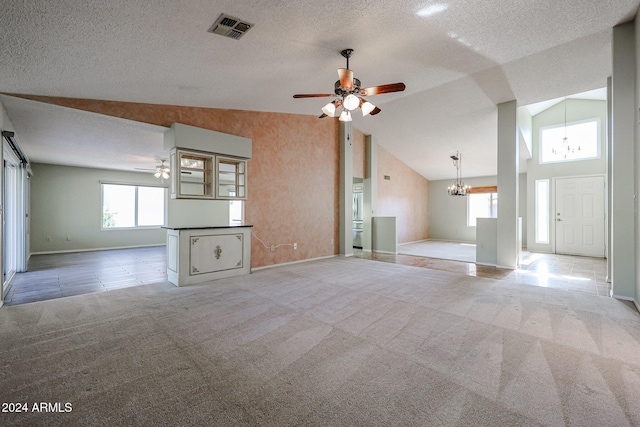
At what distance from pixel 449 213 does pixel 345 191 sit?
6281 millimetres

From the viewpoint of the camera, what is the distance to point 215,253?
15.4ft

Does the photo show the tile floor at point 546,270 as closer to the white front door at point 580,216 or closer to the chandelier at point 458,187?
the white front door at point 580,216

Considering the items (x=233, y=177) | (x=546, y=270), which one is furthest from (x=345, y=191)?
(x=546, y=270)

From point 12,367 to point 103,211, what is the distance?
315 inches

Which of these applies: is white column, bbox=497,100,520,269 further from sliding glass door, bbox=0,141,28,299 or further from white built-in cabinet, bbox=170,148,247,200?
sliding glass door, bbox=0,141,28,299

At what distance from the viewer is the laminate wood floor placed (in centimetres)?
410

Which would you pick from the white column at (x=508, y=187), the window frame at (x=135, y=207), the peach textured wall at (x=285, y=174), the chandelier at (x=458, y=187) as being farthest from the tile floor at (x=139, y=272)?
the chandelier at (x=458, y=187)

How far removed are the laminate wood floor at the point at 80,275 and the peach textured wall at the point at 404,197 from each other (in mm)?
6517

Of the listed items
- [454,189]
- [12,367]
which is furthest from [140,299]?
[454,189]

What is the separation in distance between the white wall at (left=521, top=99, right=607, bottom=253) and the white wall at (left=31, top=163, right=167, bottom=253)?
12268 millimetres

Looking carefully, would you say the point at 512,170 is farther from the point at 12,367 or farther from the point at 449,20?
the point at 12,367

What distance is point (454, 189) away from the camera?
949 centimetres

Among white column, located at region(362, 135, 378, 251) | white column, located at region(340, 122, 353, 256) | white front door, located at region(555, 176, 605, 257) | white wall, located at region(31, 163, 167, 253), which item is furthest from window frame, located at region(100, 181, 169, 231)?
white front door, located at region(555, 176, 605, 257)

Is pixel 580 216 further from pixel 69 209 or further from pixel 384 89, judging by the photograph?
pixel 69 209
